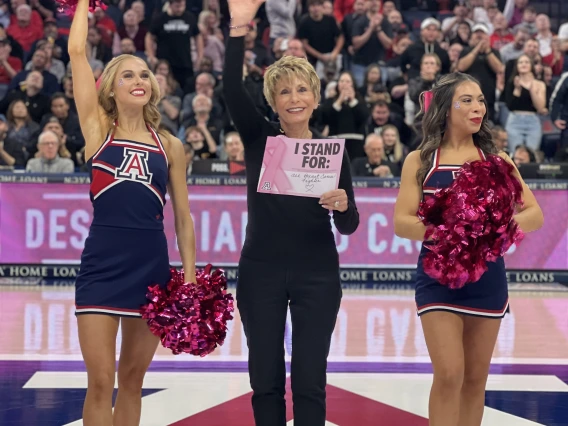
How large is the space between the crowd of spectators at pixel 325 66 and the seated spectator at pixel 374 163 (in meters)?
0.01

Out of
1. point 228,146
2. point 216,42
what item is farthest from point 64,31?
point 228,146

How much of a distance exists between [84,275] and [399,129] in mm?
8517

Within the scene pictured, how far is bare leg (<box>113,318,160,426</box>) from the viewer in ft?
14.5

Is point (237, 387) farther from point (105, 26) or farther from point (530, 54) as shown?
point (105, 26)

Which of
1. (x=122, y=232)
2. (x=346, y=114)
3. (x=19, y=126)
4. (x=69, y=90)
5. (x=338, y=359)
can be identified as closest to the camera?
(x=122, y=232)

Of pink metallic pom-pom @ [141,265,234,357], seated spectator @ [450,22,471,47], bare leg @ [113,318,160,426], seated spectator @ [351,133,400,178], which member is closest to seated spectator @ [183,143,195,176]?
seated spectator @ [351,133,400,178]

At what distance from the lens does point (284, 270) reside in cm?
425

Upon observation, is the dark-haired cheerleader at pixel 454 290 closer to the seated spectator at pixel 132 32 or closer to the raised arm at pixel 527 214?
the raised arm at pixel 527 214

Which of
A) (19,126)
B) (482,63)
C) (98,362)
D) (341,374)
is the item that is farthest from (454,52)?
(98,362)

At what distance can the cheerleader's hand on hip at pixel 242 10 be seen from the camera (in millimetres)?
4230

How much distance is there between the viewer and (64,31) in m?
14.9

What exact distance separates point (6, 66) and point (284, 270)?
10.4m

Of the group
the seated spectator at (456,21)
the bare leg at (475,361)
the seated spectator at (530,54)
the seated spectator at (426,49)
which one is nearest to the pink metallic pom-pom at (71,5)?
the bare leg at (475,361)

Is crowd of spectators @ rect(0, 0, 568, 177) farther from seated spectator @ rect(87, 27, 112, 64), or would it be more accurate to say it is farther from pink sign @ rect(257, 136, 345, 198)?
pink sign @ rect(257, 136, 345, 198)
